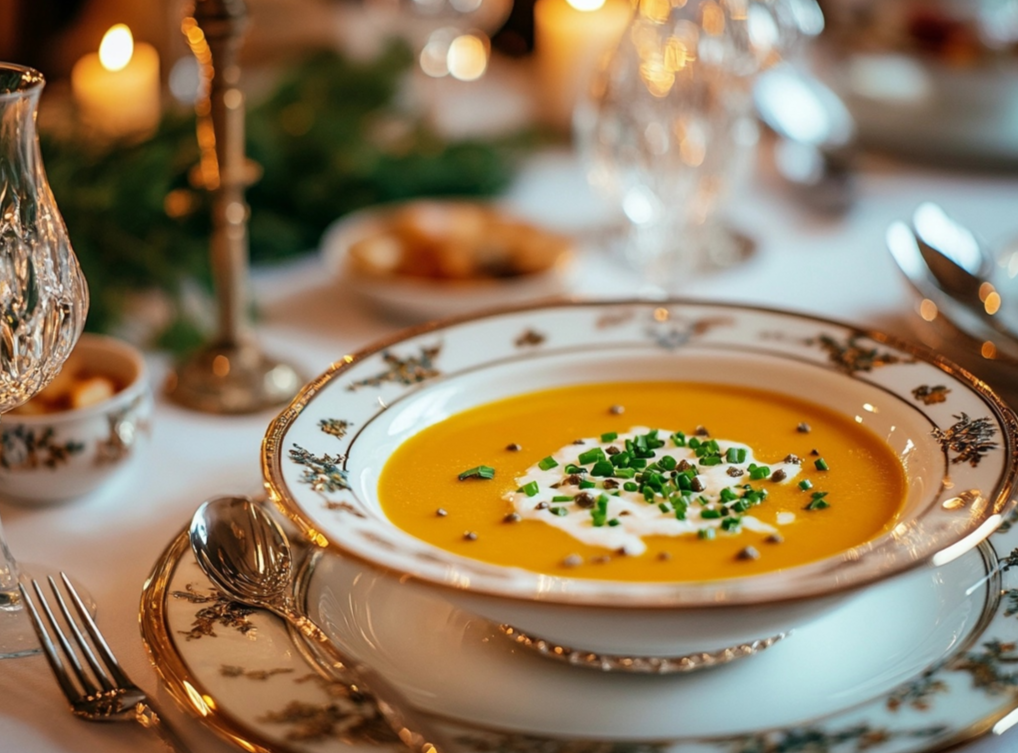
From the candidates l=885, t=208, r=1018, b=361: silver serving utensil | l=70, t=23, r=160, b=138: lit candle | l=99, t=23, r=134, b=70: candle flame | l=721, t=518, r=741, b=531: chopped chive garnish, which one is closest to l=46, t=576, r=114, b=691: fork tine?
l=721, t=518, r=741, b=531: chopped chive garnish

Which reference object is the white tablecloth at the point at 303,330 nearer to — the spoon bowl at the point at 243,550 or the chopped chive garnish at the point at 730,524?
the spoon bowl at the point at 243,550

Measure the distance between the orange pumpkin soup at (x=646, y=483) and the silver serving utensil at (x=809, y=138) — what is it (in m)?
0.87

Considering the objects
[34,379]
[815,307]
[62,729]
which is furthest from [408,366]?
[815,307]

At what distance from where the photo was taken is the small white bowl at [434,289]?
1416mm

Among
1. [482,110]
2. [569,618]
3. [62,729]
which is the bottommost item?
[62,729]

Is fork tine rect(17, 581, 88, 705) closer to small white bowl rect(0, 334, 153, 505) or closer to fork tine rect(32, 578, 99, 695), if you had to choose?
fork tine rect(32, 578, 99, 695)

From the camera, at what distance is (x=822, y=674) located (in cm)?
75

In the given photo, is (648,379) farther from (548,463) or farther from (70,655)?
(70,655)

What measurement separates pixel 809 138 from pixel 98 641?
1479 mm

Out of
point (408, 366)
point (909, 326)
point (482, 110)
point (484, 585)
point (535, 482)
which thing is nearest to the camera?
point (484, 585)

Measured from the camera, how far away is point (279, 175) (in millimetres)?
1752

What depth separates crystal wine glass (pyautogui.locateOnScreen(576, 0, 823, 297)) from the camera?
5.10 ft

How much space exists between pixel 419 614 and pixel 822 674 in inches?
11.6

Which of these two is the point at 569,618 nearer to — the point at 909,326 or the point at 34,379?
the point at 34,379
